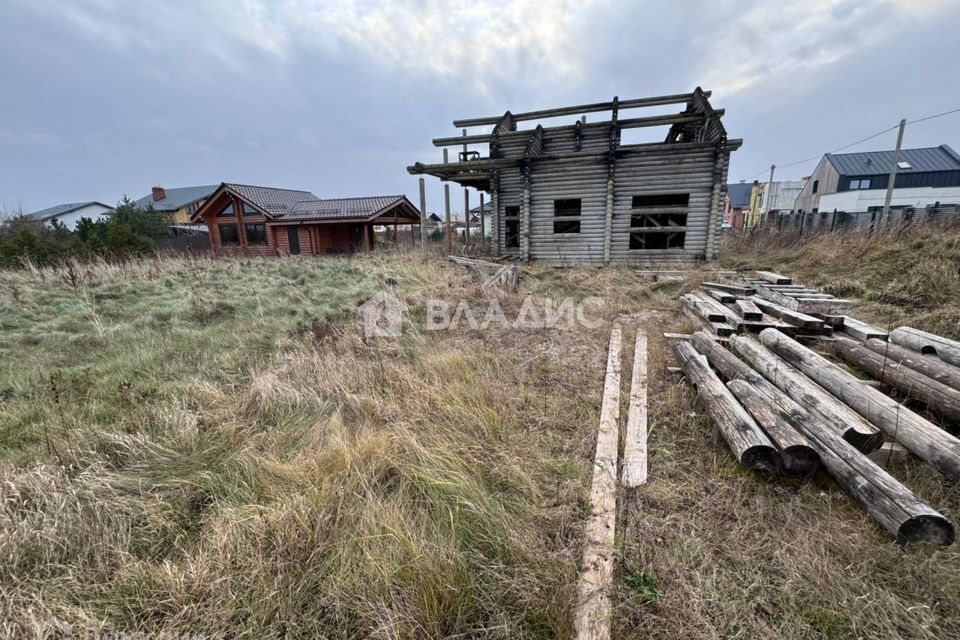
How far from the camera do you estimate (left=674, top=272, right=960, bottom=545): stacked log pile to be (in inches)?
78.5

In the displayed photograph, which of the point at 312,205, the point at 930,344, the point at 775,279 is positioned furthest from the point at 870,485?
the point at 312,205

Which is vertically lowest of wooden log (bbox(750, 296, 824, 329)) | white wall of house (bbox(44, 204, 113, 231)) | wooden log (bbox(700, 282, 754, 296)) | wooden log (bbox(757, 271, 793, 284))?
wooden log (bbox(750, 296, 824, 329))

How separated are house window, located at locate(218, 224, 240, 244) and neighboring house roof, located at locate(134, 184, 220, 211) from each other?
26.5 m

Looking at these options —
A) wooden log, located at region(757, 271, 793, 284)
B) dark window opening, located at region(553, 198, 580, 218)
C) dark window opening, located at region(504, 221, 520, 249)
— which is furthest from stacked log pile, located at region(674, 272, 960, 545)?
dark window opening, located at region(504, 221, 520, 249)

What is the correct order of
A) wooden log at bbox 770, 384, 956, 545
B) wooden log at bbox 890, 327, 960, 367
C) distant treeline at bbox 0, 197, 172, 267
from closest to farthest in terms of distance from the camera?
wooden log at bbox 770, 384, 956, 545 < wooden log at bbox 890, 327, 960, 367 < distant treeline at bbox 0, 197, 172, 267

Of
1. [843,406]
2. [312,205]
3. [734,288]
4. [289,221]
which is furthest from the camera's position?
[312,205]

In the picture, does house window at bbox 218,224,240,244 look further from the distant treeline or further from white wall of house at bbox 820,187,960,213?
white wall of house at bbox 820,187,960,213

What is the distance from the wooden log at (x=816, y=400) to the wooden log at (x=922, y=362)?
0.91 m

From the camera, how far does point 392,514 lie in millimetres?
2023

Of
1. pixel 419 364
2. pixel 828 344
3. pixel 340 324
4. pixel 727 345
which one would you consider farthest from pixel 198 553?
pixel 828 344

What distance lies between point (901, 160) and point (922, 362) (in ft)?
165

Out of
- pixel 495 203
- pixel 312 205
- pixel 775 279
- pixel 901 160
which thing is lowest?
pixel 775 279

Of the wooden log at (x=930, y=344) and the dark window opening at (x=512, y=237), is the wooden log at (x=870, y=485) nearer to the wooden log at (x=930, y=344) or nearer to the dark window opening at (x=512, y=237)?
the wooden log at (x=930, y=344)

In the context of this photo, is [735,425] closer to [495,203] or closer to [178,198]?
[495,203]
